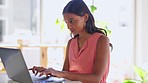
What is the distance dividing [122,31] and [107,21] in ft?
0.94

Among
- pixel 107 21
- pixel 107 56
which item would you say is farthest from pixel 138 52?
pixel 107 56

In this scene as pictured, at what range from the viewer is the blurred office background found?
3.59m

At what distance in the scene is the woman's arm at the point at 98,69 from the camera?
112cm

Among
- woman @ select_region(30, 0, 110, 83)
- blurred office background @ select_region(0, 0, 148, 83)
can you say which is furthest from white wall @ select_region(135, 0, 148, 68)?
woman @ select_region(30, 0, 110, 83)

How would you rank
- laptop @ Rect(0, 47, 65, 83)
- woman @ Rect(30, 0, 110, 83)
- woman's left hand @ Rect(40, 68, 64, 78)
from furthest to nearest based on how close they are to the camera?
woman @ Rect(30, 0, 110, 83) → woman's left hand @ Rect(40, 68, 64, 78) → laptop @ Rect(0, 47, 65, 83)

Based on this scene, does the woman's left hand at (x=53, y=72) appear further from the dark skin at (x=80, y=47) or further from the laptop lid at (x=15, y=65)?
the laptop lid at (x=15, y=65)

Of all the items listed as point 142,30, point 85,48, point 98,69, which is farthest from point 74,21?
point 142,30

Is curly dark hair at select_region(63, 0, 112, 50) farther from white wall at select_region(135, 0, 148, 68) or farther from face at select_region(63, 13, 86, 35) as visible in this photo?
white wall at select_region(135, 0, 148, 68)

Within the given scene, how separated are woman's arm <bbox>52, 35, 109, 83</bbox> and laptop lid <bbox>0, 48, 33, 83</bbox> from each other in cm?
17

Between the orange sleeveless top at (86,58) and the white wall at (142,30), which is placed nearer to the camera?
the orange sleeveless top at (86,58)

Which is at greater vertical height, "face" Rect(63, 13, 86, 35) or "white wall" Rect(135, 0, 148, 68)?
"face" Rect(63, 13, 86, 35)

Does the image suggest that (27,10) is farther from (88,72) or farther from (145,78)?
(88,72)

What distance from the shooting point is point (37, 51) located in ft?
10.9

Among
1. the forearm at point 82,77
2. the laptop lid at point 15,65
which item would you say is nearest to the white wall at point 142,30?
the forearm at point 82,77
